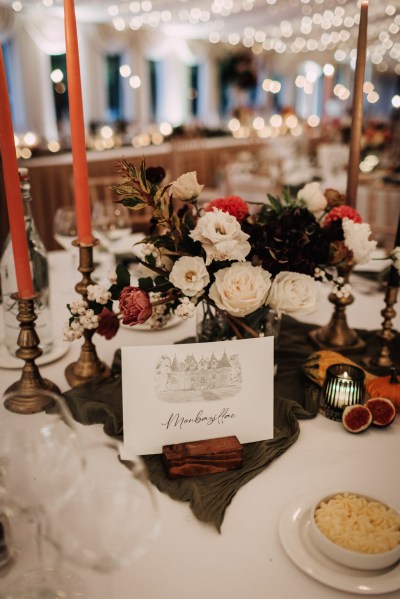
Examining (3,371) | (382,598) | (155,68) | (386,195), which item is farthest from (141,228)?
(155,68)

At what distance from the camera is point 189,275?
890 millimetres

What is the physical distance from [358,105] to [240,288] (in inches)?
23.3

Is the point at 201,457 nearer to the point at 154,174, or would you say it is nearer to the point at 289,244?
the point at 289,244

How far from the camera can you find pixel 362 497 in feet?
2.39

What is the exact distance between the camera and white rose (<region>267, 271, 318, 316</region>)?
0.90 m

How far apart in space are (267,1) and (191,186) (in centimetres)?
907

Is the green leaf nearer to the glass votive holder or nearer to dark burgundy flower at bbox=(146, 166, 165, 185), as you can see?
dark burgundy flower at bbox=(146, 166, 165, 185)

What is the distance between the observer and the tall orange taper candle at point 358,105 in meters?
1.16

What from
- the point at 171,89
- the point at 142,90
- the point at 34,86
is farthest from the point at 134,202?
the point at 171,89

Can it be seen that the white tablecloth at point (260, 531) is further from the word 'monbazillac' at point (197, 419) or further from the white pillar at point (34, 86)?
the white pillar at point (34, 86)

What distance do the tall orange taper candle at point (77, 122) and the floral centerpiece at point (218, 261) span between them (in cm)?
11

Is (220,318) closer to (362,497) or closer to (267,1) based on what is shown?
(362,497)

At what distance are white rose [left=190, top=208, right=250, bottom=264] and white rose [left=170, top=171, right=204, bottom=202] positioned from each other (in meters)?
0.06

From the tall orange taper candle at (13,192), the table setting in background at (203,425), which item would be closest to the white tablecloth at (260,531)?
the table setting in background at (203,425)
